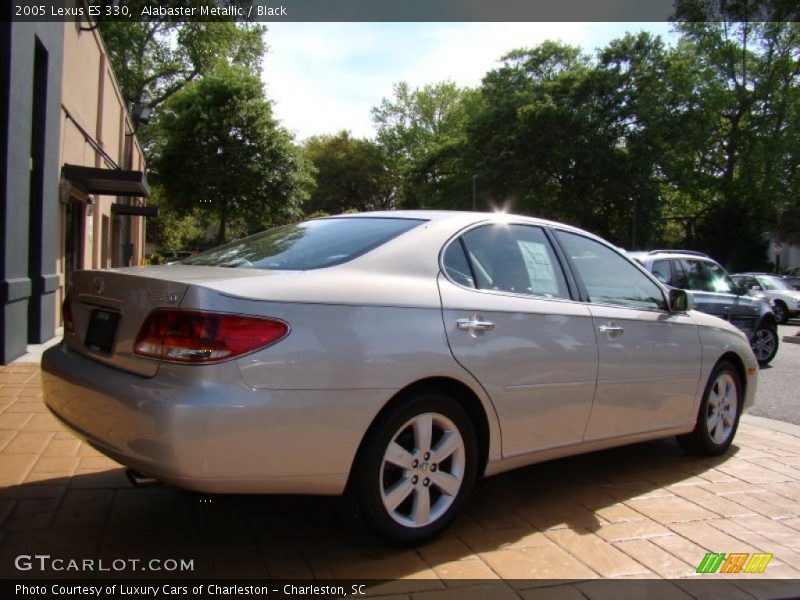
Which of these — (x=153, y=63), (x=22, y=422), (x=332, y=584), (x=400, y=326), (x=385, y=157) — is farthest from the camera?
(x=385, y=157)

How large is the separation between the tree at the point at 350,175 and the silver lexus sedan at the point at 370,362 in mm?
54103

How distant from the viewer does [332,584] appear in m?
2.86

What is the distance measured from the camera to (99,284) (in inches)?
129

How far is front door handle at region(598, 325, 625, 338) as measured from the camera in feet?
13.2

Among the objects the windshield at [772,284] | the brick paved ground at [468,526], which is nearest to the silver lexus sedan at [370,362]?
the brick paved ground at [468,526]

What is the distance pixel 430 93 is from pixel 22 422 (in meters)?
57.6

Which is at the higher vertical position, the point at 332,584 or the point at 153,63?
the point at 153,63

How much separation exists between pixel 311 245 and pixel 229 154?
30.6 m

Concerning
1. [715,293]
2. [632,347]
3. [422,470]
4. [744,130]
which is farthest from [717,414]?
[744,130]

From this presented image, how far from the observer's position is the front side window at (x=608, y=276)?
13.9 ft

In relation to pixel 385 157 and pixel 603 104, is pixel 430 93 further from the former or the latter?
pixel 603 104

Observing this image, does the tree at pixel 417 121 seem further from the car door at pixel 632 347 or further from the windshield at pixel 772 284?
the car door at pixel 632 347

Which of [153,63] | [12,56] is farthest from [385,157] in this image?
[12,56]

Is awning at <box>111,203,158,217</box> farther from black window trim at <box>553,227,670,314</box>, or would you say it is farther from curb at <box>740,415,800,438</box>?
black window trim at <box>553,227,670,314</box>
